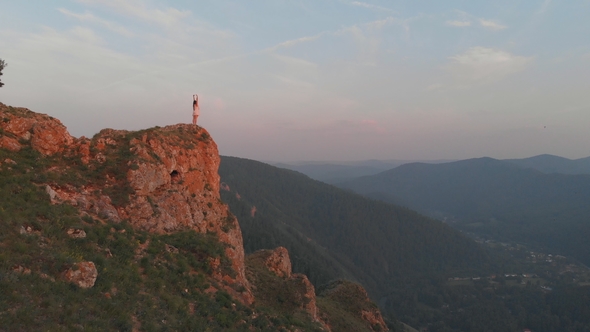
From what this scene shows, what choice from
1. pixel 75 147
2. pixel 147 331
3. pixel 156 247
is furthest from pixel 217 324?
pixel 75 147

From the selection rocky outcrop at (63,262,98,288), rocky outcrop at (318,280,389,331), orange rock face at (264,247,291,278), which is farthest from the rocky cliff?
rocky outcrop at (318,280,389,331)

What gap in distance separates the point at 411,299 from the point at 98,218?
17186 centimetres

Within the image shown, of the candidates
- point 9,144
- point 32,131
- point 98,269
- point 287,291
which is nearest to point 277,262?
point 287,291

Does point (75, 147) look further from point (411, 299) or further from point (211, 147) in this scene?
point (411, 299)

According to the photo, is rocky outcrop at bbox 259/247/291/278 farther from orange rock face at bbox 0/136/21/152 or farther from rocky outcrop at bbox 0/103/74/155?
orange rock face at bbox 0/136/21/152

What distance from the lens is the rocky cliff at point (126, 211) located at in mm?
12992

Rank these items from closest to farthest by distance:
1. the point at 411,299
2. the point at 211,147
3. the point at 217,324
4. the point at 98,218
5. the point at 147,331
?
the point at 147,331 → the point at 217,324 → the point at 98,218 → the point at 211,147 → the point at 411,299

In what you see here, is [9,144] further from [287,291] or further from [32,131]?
[287,291]

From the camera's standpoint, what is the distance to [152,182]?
66.2 ft

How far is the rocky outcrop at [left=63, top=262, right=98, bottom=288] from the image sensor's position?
1151 centimetres

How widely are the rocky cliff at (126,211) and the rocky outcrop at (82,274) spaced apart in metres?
0.03

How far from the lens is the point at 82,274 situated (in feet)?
38.7

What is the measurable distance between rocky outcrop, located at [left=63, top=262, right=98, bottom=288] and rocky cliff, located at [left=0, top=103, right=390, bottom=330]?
0.11ft

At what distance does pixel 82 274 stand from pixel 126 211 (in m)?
6.72
